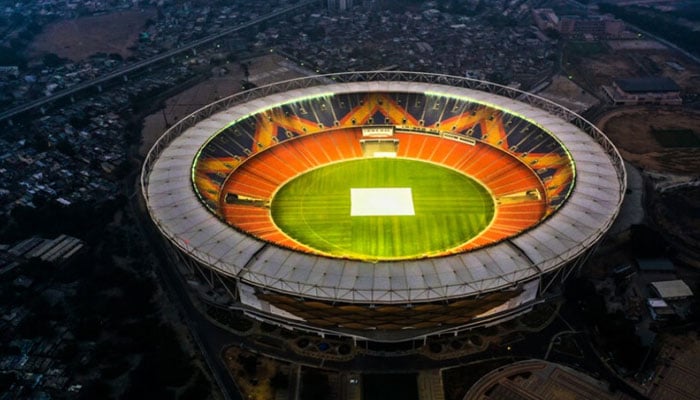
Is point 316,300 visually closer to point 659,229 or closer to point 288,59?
point 659,229

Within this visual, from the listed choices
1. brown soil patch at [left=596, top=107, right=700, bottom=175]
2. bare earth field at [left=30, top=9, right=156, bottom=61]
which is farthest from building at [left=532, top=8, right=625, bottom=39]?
bare earth field at [left=30, top=9, right=156, bottom=61]

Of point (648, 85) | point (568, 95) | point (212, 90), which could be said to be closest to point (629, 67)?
point (648, 85)

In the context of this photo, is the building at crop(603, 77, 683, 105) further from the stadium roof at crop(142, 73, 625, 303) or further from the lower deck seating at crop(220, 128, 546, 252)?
the stadium roof at crop(142, 73, 625, 303)

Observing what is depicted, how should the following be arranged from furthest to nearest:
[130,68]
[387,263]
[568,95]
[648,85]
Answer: [130,68] < [568,95] < [648,85] < [387,263]

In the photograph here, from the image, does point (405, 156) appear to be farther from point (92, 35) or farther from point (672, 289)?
point (92, 35)

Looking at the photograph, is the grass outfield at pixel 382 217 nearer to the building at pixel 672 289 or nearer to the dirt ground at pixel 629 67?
the building at pixel 672 289

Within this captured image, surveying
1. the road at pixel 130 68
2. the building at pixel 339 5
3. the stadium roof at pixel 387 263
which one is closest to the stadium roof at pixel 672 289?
the stadium roof at pixel 387 263

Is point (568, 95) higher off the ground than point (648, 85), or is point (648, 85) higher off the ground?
point (648, 85)
